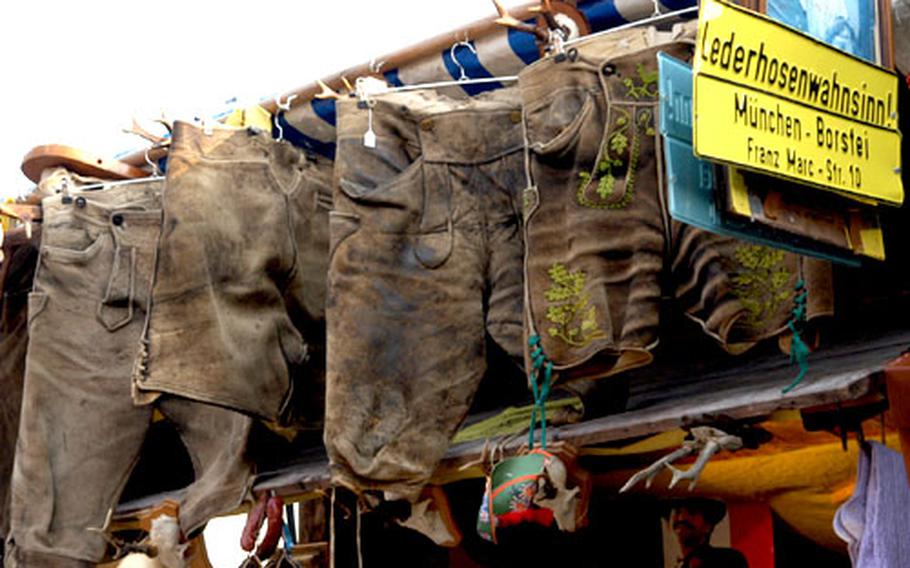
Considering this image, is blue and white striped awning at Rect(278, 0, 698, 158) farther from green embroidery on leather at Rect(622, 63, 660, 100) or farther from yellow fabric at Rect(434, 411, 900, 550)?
yellow fabric at Rect(434, 411, 900, 550)

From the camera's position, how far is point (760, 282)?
3383 mm

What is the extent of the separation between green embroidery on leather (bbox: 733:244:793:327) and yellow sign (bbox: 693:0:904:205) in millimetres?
349

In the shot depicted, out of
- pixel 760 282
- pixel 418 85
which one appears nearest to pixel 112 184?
pixel 418 85

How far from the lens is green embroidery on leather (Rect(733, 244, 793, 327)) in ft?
11.0

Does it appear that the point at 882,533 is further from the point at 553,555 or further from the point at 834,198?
the point at 553,555

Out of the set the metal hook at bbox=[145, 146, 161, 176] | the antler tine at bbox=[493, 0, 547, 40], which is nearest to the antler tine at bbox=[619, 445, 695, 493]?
the antler tine at bbox=[493, 0, 547, 40]

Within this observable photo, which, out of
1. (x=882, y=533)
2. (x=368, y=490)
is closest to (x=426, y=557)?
(x=368, y=490)

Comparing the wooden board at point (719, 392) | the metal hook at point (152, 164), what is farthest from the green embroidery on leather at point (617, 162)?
the metal hook at point (152, 164)

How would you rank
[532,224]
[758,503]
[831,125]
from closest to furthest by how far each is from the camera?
[831,125] < [532,224] < [758,503]

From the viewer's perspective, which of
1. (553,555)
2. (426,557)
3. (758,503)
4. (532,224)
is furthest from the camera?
(426,557)

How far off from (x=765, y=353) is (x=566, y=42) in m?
1.02

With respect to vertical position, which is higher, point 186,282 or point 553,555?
point 186,282

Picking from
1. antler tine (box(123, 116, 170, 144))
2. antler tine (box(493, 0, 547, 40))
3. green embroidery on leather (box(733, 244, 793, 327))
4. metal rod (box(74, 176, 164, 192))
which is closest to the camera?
green embroidery on leather (box(733, 244, 793, 327))

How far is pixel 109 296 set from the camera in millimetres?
5082
